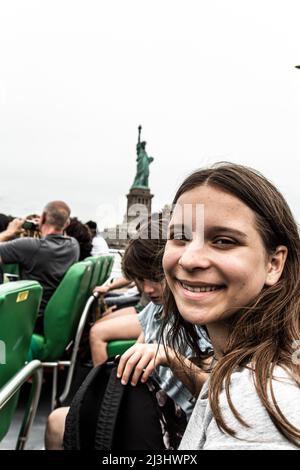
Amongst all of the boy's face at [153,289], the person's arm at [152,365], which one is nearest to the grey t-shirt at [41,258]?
the boy's face at [153,289]

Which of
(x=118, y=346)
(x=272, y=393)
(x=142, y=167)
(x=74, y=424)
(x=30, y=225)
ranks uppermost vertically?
(x=142, y=167)

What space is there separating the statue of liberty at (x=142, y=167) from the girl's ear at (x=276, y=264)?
51.5ft

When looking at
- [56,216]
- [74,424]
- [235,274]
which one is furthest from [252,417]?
[56,216]

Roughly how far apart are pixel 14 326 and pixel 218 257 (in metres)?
0.65

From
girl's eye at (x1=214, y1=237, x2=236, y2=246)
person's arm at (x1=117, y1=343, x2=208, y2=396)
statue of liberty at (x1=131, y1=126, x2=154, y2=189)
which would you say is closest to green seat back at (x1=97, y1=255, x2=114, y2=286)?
person's arm at (x1=117, y1=343, x2=208, y2=396)

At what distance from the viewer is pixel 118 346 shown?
1712mm

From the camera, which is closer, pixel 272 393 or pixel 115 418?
pixel 272 393

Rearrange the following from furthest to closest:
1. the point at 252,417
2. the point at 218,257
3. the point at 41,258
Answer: the point at 41,258 → the point at 218,257 → the point at 252,417

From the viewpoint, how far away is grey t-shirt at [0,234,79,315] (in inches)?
81.2

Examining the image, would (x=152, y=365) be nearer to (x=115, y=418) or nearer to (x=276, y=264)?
(x=115, y=418)

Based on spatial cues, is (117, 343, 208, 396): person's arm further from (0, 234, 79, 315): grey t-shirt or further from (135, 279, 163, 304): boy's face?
(0, 234, 79, 315): grey t-shirt

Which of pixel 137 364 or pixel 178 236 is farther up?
pixel 178 236

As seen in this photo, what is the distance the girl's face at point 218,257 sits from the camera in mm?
554

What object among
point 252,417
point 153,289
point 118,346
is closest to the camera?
point 252,417
